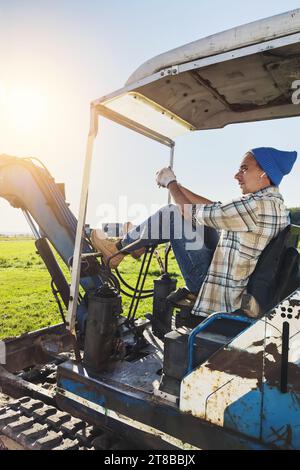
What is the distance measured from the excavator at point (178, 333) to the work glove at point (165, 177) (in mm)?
519

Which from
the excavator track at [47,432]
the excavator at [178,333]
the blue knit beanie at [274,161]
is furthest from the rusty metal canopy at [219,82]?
the excavator track at [47,432]

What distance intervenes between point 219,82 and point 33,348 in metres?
3.06

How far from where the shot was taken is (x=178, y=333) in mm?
2234

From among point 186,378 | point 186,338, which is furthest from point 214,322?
point 186,378

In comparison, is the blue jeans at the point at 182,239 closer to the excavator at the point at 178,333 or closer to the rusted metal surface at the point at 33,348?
the excavator at the point at 178,333

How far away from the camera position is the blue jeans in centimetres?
288

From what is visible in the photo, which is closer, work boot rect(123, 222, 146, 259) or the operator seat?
the operator seat

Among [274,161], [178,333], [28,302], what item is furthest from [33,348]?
[28,302]

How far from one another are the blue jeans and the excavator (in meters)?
0.20

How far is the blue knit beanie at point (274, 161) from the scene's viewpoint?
2420mm

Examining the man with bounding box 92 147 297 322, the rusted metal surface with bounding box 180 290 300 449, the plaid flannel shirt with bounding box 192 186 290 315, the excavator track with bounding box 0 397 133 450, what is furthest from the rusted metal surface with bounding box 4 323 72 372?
the rusted metal surface with bounding box 180 290 300 449

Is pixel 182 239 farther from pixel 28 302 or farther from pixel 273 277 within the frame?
pixel 28 302

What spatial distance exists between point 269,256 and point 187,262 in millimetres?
859

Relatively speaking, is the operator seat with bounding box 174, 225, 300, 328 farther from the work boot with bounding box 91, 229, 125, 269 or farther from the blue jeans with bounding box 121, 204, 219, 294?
the work boot with bounding box 91, 229, 125, 269
